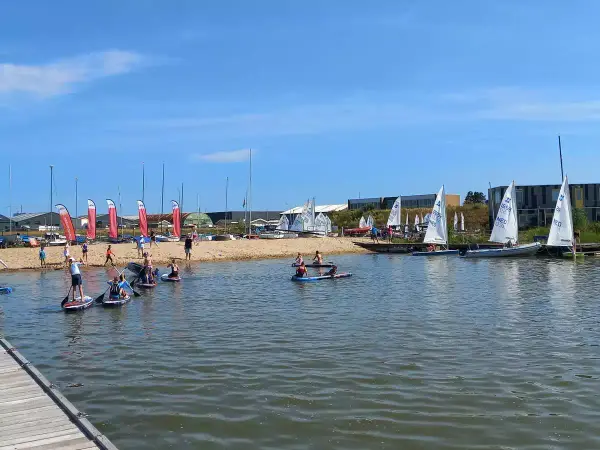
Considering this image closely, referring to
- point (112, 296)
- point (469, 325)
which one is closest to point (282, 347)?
point (469, 325)

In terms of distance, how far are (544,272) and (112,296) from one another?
82.3ft

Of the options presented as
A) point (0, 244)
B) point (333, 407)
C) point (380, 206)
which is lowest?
point (333, 407)

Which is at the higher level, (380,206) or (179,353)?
(380,206)

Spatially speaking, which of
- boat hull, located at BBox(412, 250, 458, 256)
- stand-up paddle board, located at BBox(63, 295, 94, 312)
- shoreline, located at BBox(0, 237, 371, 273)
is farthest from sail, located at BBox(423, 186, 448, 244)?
stand-up paddle board, located at BBox(63, 295, 94, 312)

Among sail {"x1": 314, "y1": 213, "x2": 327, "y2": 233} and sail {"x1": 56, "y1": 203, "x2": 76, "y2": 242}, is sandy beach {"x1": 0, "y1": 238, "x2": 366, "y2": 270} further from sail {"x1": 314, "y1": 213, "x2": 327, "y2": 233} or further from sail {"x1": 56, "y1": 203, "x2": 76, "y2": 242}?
sail {"x1": 314, "y1": 213, "x2": 327, "y2": 233}

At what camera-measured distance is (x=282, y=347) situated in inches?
582

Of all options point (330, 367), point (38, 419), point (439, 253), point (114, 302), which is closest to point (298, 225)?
point (439, 253)

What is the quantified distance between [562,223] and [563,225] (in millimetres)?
176

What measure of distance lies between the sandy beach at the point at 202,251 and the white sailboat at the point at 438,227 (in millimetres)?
8715

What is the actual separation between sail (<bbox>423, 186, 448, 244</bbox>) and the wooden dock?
43.6 metres

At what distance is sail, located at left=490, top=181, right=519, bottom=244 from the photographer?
45.8 meters

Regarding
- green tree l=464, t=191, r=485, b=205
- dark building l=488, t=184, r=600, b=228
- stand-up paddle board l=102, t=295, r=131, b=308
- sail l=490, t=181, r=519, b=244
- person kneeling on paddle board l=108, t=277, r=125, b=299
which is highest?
green tree l=464, t=191, r=485, b=205

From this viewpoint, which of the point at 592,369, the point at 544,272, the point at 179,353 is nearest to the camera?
the point at 592,369

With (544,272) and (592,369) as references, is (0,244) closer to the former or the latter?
(544,272)
